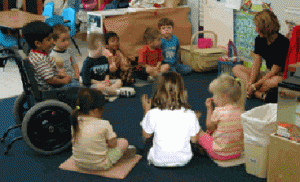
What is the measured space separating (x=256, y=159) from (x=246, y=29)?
2765mm

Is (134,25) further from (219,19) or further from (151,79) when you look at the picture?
(219,19)

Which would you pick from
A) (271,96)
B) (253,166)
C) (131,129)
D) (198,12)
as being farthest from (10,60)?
(253,166)

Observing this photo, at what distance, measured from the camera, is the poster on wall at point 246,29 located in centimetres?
467

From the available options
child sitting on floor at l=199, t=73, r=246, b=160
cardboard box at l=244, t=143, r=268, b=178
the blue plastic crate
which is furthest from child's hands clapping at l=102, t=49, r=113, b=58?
cardboard box at l=244, t=143, r=268, b=178

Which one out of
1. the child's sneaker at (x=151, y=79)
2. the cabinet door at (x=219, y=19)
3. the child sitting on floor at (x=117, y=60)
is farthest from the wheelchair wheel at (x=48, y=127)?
the cabinet door at (x=219, y=19)

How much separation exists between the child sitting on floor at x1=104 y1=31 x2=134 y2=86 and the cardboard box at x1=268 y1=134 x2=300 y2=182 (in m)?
2.71

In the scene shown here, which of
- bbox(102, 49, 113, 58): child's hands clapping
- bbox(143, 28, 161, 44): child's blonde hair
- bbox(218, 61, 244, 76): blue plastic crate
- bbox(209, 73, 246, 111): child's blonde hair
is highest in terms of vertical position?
bbox(143, 28, 161, 44): child's blonde hair

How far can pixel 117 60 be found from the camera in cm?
468

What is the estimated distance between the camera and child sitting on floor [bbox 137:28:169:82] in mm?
4848

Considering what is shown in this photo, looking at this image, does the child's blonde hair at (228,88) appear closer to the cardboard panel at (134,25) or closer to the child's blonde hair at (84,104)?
the child's blonde hair at (84,104)

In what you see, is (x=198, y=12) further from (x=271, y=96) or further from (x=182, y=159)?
(x=182, y=159)

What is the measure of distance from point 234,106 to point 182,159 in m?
0.53

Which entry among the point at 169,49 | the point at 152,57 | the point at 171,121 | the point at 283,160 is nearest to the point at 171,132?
the point at 171,121

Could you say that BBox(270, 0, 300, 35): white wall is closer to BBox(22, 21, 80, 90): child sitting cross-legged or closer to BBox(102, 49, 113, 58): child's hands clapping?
BBox(102, 49, 113, 58): child's hands clapping
